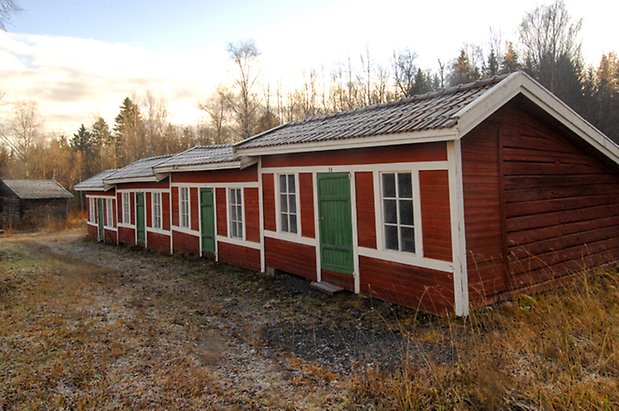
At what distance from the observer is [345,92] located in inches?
1412

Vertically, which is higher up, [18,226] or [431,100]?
[431,100]

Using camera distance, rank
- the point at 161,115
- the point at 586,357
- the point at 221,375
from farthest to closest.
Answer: the point at 161,115 < the point at 221,375 < the point at 586,357

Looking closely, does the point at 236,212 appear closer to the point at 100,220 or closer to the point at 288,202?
the point at 288,202

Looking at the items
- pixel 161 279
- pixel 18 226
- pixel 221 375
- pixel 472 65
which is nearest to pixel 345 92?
pixel 472 65

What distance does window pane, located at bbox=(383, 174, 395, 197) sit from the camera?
6.94 metres

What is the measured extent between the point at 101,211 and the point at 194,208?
31.0 feet

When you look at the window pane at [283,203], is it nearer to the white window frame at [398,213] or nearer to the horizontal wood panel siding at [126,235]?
the white window frame at [398,213]

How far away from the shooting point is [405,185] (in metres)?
6.72

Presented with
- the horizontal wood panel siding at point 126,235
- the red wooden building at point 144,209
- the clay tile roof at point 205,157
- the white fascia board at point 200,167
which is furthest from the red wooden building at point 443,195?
the horizontal wood panel siding at point 126,235

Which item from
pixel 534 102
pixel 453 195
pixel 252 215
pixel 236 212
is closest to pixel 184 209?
pixel 236 212

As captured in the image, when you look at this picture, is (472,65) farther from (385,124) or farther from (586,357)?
(586,357)

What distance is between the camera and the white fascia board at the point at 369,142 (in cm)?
573

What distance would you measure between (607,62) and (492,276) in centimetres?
3724

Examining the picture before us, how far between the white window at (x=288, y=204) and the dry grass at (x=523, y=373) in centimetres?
453
